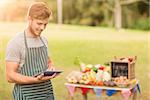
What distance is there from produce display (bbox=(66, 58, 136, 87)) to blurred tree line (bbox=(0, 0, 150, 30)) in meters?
11.0

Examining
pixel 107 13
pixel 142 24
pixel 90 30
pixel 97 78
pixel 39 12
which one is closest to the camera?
pixel 39 12

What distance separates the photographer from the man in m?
2.39

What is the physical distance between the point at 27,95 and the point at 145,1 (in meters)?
13.1

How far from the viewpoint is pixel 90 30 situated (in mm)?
13453

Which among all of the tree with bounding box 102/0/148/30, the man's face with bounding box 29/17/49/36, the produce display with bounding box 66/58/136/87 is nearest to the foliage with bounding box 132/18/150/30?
the tree with bounding box 102/0/148/30

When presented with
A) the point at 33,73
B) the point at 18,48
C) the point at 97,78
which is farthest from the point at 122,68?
the point at 18,48

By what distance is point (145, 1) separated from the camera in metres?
15.2

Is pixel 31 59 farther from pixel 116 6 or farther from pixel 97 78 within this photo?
pixel 116 6

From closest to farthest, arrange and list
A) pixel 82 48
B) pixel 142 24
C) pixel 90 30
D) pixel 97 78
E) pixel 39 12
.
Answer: pixel 39 12, pixel 97 78, pixel 82 48, pixel 90 30, pixel 142 24

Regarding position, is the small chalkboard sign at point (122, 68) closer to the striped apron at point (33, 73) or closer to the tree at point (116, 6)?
the striped apron at point (33, 73)

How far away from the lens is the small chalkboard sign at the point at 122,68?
140 inches

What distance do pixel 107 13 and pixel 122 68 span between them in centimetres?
1173

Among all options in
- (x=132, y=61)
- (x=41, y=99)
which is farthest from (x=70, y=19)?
(x=41, y=99)

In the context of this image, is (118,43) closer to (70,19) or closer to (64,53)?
(64,53)
